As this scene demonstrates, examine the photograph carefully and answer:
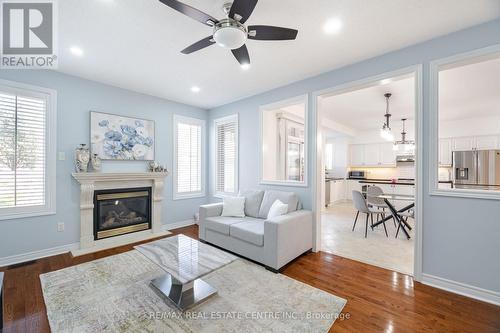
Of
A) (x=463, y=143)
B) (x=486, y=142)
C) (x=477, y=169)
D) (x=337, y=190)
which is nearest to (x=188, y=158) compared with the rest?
(x=337, y=190)

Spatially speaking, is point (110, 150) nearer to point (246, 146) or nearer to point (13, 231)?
point (13, 231)

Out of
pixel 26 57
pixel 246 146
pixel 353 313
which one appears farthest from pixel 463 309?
pixel 26 57

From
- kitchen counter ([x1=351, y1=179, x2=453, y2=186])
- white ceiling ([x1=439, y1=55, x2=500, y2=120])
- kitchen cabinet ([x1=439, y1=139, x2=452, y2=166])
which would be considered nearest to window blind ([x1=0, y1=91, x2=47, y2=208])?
white ceiling ([x1=439, y1=55, x2=500, y2=120])

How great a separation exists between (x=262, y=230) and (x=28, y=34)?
3.53 m

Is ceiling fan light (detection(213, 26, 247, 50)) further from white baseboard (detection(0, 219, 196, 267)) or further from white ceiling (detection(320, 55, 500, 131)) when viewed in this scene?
white baseboard (detection(0, 219, 196, 267))

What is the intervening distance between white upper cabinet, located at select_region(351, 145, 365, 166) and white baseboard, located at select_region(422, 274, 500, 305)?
609 cm

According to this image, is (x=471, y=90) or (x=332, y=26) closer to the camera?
(x=332, y=26)

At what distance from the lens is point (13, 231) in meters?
2.86

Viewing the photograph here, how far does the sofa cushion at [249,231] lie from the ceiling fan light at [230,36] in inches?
86.3

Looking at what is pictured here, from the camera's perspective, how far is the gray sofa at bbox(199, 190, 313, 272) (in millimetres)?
2645

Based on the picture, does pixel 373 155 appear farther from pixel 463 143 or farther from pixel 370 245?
pixel 370 245

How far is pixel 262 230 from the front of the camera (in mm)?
2869

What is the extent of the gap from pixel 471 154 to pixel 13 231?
9294mm

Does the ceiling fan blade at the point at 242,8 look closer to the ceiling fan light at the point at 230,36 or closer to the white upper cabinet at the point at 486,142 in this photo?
the ceiling fan light at the point at 230,36
